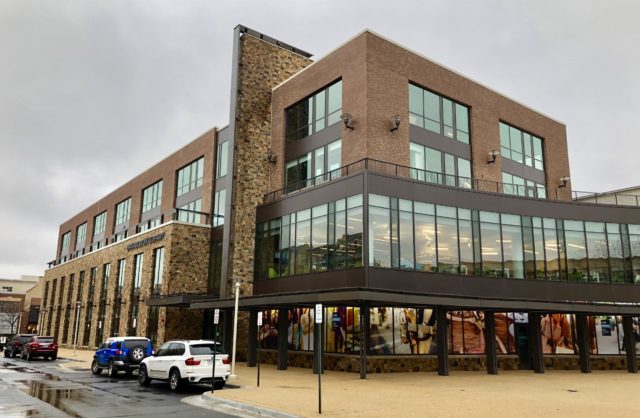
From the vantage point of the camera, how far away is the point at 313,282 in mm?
28688

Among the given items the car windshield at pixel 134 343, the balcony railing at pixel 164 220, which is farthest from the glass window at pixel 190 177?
the car windshield at pixel 134 343

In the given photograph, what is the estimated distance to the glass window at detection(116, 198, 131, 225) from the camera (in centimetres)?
5753

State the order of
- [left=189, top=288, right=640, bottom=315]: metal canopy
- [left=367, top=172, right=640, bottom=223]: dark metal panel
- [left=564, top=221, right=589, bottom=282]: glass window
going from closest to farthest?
[left=189, top=288, right=640, bottom=315]: metal canopy → [left=367, top=172, right=640, bottom=223]: dark metal panel → [left=564, top=221, right=589, bottom=282]: glass window

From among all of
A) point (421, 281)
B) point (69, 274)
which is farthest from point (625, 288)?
point (69, 274)

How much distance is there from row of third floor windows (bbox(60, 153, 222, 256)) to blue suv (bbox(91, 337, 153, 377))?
58.6 feet

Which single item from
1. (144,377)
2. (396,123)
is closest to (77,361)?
(144,377)

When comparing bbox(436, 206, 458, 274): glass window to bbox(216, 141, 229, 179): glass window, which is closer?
bbox(436, 206, 458, 274): glass window

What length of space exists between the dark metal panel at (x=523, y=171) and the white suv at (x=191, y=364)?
24.6 meters

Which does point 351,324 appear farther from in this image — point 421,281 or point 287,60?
Answer: point 287,60

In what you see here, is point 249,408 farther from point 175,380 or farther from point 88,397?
point 88,397

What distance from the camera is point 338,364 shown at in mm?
27547

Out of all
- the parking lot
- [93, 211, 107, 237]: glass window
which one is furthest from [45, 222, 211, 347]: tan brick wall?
[93, 211, 107, 237]: glass window

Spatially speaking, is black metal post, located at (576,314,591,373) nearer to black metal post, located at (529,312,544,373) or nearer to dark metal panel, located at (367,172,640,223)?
black metal post, located at (529,312,544,373)

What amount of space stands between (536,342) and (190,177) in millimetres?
29960
